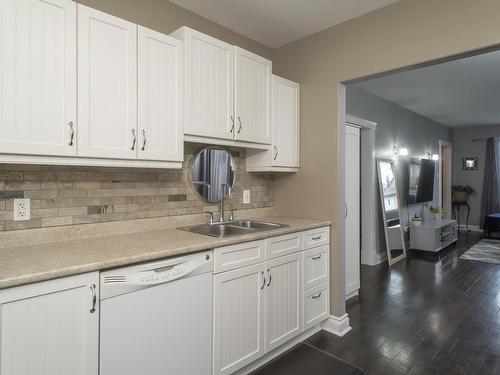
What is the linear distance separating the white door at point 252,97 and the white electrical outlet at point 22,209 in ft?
4.70

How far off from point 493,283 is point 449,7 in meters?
3.54

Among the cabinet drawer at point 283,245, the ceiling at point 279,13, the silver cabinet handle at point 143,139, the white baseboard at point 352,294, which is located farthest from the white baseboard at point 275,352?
the ceiling at point 279,13

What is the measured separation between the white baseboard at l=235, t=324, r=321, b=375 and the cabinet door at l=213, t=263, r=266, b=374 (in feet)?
0.37

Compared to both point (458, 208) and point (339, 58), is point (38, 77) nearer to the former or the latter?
point (339, 58)

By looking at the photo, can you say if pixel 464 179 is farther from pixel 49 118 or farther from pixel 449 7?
pixel 49 118

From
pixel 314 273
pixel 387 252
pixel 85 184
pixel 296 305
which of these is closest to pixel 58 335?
pixel 85 184

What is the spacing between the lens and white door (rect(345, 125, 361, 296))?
353 cm

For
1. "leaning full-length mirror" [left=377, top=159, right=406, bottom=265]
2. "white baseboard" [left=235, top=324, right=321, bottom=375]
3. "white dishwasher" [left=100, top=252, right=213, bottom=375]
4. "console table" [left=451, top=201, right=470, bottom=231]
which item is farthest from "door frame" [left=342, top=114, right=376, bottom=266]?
"console table" [left=451, top=201, right=470, bottom=231]

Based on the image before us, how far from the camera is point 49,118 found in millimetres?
1569

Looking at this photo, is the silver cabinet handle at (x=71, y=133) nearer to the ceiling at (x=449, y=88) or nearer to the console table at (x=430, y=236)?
the ceiling at (x=449, y=88)

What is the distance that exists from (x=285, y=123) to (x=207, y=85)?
36.1 inches

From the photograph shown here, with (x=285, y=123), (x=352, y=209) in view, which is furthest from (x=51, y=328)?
(x=352, y=209)

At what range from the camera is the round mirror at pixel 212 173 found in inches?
102

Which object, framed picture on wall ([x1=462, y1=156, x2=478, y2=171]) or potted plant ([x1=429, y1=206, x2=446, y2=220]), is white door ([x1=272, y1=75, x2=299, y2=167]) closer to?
potted plant ([x1=429, y1=206, x2=446, y2=220])
